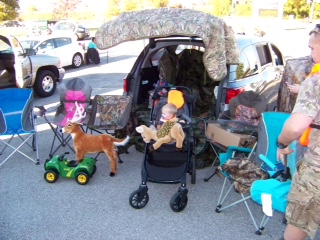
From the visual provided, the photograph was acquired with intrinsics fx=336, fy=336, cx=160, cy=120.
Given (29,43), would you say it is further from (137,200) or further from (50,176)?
(137,200)

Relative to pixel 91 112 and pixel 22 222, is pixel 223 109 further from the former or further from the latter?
pixel 22 222

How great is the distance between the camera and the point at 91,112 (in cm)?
519

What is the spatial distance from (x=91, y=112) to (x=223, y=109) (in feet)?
6.57

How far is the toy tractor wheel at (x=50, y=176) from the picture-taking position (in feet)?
14.0

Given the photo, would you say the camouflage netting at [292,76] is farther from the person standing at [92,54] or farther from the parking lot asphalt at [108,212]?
the person standing at [92,54]

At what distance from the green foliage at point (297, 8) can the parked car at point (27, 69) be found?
39.1m

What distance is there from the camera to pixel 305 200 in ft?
7.20

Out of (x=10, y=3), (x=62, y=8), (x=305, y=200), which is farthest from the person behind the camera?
(x=62, y=8)

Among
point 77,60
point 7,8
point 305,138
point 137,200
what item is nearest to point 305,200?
point 305,138

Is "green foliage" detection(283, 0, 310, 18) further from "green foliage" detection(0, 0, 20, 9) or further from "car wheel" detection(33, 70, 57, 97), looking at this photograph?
"car wheel" detection(33, 70, 57, 97)

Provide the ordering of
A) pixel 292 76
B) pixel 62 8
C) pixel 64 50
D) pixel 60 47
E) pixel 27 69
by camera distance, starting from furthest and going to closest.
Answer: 1. pixel 62 8
2. pixel 64 50
3. pixel 60 47
4. pixel 27 69
5. pixel 292 76

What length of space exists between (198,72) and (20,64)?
4.20 meters

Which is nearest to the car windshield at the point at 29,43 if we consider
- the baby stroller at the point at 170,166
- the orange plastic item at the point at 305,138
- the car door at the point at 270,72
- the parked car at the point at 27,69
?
the parked car at the point at 27,69

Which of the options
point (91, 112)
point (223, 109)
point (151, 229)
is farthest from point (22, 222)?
point (223, 109)
